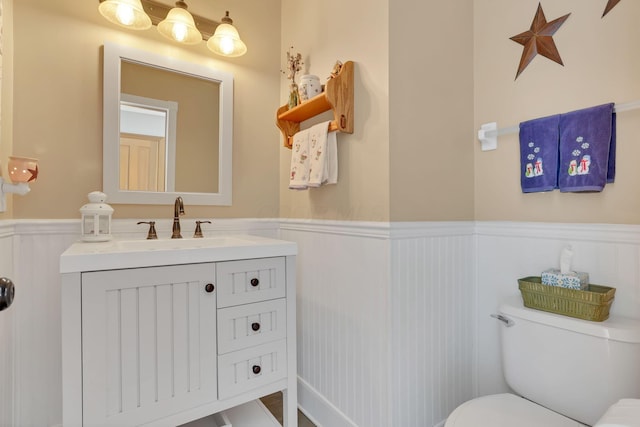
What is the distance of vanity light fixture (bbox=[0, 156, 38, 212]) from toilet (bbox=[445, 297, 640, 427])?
5.58 ft

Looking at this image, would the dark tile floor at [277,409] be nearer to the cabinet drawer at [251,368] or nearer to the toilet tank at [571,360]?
the cabinet drawer at [251,368]

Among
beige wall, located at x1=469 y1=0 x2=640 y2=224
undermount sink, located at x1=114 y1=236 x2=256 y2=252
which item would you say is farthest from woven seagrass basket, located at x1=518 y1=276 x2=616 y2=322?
undermount sink, located at x1=114 y1=236 x2=256 y2=252

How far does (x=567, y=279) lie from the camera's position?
1208 mm

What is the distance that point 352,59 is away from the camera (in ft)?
4.98

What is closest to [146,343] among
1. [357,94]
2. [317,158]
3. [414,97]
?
[317,158]

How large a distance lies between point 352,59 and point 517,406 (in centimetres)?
157

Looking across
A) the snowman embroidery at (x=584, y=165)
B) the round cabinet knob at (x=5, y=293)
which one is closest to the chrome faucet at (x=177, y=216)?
the round cabinet knob at (x=5, y=293)

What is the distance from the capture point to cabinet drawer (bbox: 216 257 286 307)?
1230mm

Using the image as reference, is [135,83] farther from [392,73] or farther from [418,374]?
[418,374]

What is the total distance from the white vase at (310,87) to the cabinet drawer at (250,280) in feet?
2.75

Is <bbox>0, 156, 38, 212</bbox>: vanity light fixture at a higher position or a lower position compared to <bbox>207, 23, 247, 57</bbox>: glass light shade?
lower

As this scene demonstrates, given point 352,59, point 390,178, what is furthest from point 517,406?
point 352,59

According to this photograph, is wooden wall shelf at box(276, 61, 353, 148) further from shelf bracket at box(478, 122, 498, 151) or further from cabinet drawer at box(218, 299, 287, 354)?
→ cabinet drawer at box(218, 299, 287, 354)

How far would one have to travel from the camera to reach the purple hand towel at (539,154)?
51.8 inches
